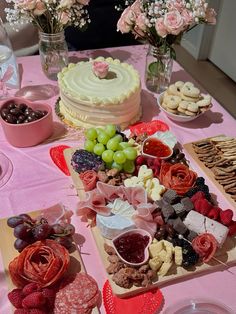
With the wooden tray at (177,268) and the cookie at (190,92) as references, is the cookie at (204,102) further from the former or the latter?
the wooden tray at (177,268)

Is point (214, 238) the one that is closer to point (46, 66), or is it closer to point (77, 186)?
point (77, 186)

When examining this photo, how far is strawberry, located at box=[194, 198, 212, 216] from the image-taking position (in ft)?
3.26

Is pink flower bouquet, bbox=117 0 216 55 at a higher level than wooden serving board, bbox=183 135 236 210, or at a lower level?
higher

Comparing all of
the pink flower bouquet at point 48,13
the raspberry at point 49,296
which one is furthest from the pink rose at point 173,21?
the raspberry at point 49,296

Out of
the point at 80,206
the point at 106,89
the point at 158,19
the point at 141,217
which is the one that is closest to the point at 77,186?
the point at 80,206

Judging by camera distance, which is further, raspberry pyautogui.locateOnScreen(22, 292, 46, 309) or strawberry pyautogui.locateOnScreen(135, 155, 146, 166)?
strawberry pyautogui.locateOnScreen(135, 155, 146, 166)

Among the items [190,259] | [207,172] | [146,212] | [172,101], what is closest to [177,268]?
[190,259]

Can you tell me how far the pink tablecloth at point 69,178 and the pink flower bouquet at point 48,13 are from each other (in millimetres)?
238

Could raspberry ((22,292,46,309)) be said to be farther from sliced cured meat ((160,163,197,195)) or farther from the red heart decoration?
sliced cured meat ((160,163,197,195))

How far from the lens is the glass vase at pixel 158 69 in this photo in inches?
57.8

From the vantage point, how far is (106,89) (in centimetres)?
131

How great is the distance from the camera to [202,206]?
997 mm

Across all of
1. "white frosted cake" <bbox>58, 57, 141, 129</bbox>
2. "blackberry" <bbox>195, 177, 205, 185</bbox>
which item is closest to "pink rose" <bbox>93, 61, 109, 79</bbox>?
"white frosted cake" <bbox>58, 57, 141, 129</bbox>

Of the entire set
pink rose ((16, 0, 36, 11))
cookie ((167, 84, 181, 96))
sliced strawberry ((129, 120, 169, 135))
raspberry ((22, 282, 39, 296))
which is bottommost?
sliced strawberry ((129, 120, 169, 135))
